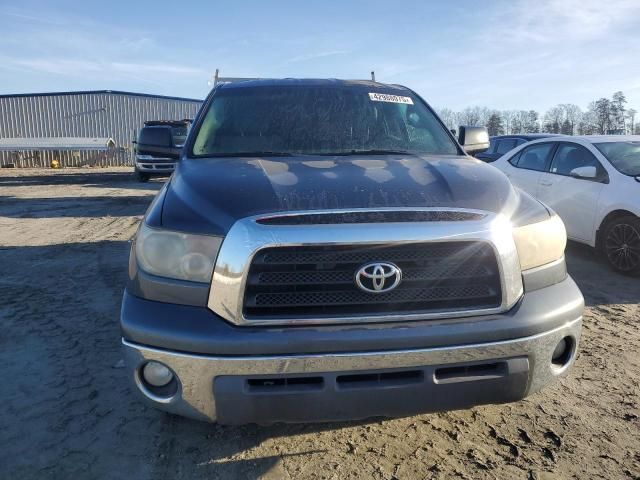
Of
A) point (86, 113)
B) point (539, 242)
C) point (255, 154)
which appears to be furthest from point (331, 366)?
point (86, 113)

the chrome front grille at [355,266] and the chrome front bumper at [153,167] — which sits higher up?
the chrome front grille at [355,266]

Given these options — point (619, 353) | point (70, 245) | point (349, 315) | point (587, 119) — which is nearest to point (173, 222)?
point (349, 315)

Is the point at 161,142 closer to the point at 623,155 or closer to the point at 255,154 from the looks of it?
the point at 255,154

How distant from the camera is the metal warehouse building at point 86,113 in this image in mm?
38281

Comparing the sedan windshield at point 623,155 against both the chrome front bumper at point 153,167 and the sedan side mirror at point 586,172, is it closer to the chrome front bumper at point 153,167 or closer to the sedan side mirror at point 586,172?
the sedan side mirror at point 586,172

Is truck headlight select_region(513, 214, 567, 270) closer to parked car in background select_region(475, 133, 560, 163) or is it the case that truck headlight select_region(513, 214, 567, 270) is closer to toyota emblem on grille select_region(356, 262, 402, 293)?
toyota emblem on grille select_region(356, 262, 402, 293)

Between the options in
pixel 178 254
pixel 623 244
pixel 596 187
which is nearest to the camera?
pixel 178 254

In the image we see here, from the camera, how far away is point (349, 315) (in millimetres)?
2068

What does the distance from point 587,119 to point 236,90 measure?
57.4m

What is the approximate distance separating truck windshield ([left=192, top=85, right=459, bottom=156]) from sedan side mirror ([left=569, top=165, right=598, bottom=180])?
3.42 m

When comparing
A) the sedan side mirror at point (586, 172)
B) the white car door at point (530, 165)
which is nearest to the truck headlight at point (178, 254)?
the sedan side mirror at point (586, 172)

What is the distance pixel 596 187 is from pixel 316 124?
14.4 ft

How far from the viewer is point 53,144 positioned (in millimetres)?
35562

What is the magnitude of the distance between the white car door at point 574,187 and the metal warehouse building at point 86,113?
34.6 meters
